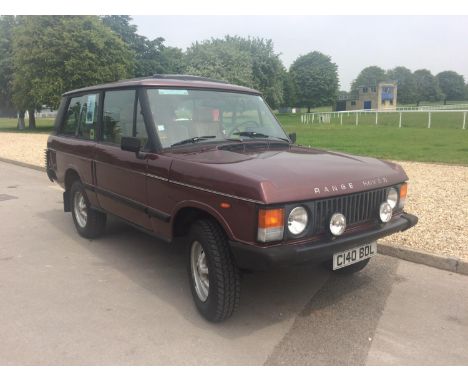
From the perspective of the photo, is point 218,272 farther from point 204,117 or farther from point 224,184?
point 204,117

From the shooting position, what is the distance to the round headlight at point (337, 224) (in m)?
3.18

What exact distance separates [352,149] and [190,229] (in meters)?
11.3

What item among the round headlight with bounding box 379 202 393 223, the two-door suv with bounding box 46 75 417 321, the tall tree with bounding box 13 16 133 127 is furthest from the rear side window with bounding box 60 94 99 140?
the tall tree with bounding box 13 16 133 127

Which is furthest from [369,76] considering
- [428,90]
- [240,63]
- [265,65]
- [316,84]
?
[240,63]

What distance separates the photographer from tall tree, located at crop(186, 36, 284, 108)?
44125mm

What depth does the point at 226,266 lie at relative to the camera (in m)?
3.23

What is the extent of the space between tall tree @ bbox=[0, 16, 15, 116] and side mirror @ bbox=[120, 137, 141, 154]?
31.2 metres

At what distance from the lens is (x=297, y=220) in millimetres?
3047

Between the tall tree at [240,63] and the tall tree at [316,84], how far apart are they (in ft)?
85.1

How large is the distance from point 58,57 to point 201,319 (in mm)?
26179

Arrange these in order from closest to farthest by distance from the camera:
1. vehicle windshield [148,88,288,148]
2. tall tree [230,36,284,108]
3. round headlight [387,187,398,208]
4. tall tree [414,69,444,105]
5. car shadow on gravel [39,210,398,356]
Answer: car shadow on gravel [39,210,398,356], round headlight [387,187,398,208], vehicle windshield [148,88,288,148], tall tree [230,36,284,108], tall tree [414,69,444,105]

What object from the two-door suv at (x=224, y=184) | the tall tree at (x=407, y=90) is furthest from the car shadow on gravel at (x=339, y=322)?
the tall tree at (x=407, y=90)

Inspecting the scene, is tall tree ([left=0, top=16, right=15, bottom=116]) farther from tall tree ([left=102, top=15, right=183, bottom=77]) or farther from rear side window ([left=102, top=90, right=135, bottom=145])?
rear side window ([left=102, top=90, right=135, bottom=145])

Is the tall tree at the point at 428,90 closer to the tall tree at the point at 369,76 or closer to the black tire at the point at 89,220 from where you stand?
the tall tree at the point at 369,76
